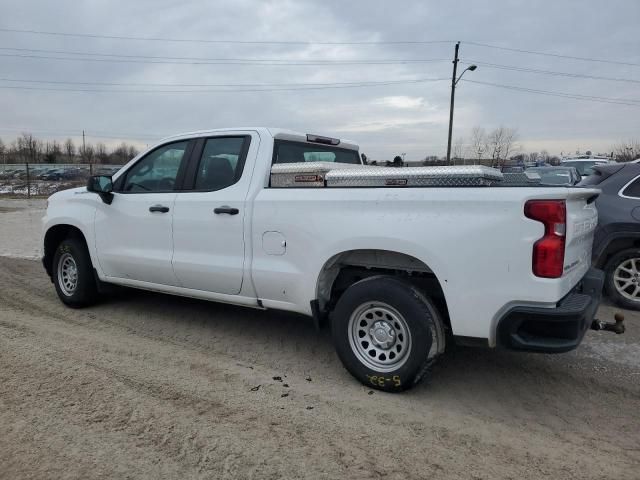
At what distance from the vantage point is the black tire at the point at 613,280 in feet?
19.4

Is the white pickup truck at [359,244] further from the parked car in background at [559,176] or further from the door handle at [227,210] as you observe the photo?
the parked car in background at [559,176]

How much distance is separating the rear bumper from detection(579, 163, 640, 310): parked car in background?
10.3ft

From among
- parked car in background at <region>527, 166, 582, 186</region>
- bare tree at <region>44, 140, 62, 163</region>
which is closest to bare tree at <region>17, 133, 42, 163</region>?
bare tree at <region>44, 140, 62, 163</region>

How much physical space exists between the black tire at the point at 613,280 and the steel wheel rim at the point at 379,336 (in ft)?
12.2

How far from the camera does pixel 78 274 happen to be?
227 inches

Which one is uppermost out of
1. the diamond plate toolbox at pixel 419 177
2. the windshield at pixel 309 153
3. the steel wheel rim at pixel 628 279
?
the windshield at pixel 309 153

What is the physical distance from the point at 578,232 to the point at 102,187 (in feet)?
14.7

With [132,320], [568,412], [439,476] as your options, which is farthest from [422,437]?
[132,320]

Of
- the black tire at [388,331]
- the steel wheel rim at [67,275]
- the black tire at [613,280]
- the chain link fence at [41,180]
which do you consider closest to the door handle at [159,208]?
the steel wheel rim at [67,275]

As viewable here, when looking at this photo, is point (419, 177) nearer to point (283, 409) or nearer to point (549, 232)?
point (549, 232)

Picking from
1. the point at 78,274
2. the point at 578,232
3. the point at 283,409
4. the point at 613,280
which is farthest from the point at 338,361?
the point at 613,280

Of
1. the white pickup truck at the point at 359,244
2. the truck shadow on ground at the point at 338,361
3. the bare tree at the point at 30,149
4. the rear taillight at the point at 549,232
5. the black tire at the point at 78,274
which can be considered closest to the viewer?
the rear taillight at the point at 549,232

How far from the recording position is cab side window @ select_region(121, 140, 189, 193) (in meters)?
5.00

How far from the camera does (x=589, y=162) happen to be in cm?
1914
